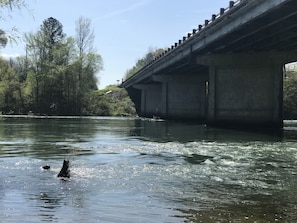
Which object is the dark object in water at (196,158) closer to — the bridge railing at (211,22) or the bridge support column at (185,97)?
the bridge railing at (211,22)

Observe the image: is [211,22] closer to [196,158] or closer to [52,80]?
[196,158]

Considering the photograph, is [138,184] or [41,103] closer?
[138,184]

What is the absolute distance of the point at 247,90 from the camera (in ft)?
179

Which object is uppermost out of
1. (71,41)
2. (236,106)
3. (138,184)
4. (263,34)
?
(71,41)

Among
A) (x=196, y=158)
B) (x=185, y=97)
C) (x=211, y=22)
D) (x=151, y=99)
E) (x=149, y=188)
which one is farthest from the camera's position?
(x=151, y=99)

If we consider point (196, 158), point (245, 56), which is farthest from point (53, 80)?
point (196, 158)

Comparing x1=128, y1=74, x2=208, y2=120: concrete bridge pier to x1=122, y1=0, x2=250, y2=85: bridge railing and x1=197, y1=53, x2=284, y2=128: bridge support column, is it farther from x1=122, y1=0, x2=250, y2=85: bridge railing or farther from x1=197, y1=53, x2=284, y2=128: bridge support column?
x1=197, y1=53, x2=284, y2=128: bridge support column

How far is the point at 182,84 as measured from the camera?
277ft

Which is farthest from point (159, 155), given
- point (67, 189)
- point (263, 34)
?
point (263, 34)

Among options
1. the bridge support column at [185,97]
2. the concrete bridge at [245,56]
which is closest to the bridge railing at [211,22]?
the concrete bridge at [245,56]

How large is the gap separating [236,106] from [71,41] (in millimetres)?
68319

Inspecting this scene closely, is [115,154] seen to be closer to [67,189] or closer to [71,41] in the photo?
[67,189]

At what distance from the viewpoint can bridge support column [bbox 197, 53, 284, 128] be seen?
5359 centimetres

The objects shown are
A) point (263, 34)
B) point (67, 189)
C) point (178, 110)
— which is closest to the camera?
point (67, 189)
